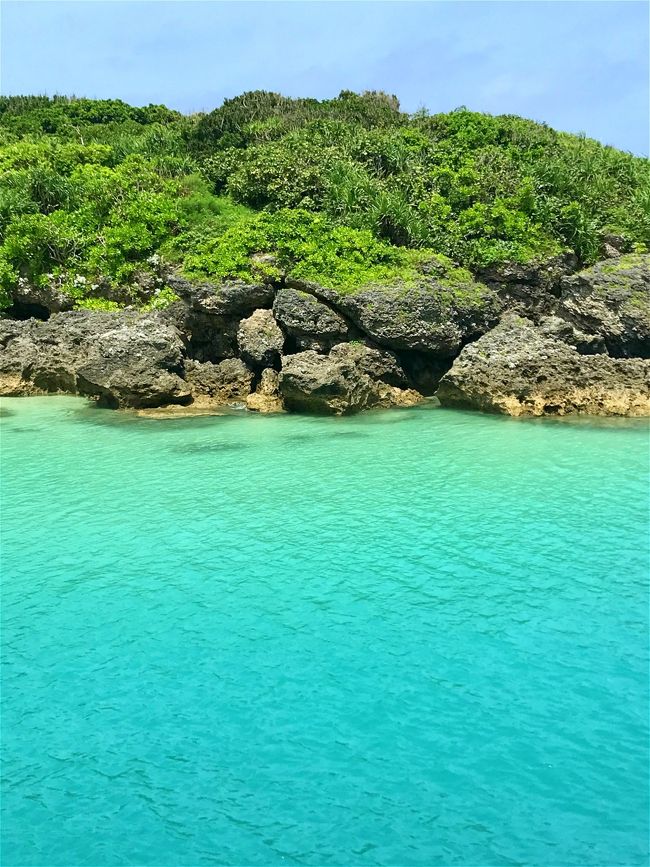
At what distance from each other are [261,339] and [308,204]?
6522 millimetres

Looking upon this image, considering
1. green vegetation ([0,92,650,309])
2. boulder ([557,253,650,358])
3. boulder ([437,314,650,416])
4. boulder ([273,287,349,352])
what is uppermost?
green vegetation ([0,92,650,309])

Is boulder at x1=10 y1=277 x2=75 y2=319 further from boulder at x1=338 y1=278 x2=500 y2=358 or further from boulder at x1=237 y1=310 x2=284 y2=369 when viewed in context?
boulder at x1=338 y1=278 x2=500 y2=358

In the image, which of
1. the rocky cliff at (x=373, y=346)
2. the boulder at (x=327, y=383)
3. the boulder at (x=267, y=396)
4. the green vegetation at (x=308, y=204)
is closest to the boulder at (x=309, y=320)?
the rocky cliff at (x=373, y=346)

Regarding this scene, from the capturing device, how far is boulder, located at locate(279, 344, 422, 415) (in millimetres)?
18047

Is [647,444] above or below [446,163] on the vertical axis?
below

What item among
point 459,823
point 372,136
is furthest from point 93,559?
point 372,136

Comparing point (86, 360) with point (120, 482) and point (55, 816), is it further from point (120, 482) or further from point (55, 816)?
point (55, 816)

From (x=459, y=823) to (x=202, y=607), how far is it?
12.6 ft

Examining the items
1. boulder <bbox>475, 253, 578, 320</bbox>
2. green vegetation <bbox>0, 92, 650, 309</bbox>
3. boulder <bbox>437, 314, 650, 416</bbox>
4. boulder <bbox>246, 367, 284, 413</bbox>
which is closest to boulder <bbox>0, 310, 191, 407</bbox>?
green vegetation <bbox>0, 92, 650, 309</bbox>

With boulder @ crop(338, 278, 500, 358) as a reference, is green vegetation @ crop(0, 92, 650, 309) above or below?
above

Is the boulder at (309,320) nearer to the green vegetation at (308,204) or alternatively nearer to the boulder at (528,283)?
the green vegetation at (308,204)

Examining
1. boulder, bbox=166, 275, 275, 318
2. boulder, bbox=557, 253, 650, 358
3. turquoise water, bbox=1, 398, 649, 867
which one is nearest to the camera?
turquoise water, bbox=1, 398, 649, 867

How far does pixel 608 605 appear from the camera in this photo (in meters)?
7.46

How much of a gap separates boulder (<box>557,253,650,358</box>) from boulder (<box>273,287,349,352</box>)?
655cm
